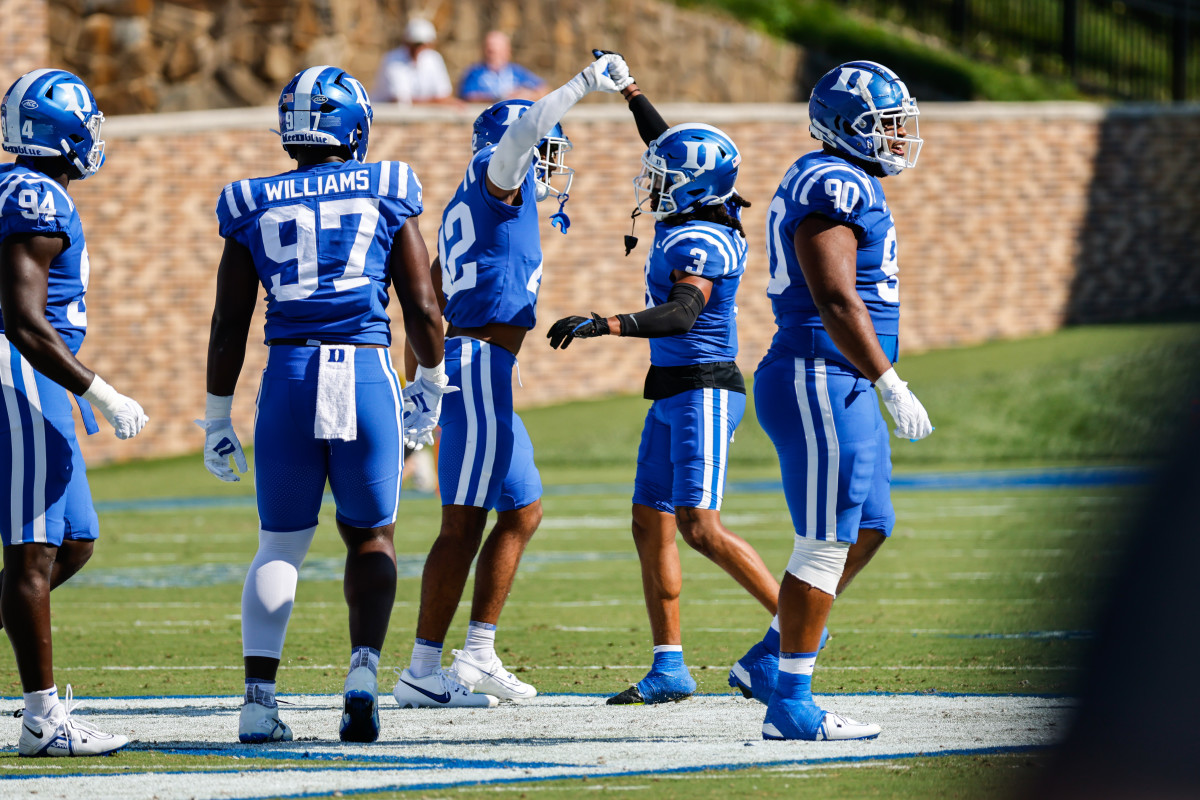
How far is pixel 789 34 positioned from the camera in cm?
2264

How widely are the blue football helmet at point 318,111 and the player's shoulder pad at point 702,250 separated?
44.7 inches

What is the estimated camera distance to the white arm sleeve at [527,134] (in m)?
5.07

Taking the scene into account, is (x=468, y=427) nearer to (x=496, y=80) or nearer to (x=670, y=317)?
(x=670, y=317)

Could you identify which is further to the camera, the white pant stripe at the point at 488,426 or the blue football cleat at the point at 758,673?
the white pant stripe at the point at 488,426

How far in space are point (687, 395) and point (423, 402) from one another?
3.12ft

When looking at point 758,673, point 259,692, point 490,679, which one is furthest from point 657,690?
point 259,692

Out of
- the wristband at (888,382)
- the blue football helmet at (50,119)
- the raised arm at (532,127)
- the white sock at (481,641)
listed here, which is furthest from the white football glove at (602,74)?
the white sock at (481,641)

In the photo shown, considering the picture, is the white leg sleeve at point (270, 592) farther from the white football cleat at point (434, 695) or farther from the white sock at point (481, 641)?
the white sock at point (481, 641)

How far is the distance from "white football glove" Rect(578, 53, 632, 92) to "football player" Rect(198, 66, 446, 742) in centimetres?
82

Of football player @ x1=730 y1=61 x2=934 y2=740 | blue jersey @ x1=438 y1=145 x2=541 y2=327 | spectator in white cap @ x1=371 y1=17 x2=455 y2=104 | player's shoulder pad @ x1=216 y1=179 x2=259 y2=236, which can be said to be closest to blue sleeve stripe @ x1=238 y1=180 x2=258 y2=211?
player's shoulder pad @ x1=216 y1=179 x2=259 y2=236

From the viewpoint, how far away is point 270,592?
471cm

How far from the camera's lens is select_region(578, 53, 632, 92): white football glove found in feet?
17.3

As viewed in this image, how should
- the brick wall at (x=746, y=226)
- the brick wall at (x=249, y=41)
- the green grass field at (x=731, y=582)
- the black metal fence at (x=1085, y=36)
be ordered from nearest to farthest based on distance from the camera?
the green grass field at (x=731, y=582) → the brick wall at (x=746, y=226) → the brick wall at (x=249, y=41) → the black metal fence at (x=1085, y=36)

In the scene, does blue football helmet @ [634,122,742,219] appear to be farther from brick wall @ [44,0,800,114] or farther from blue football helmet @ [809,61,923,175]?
brick wall @ [44,0,800,114]
